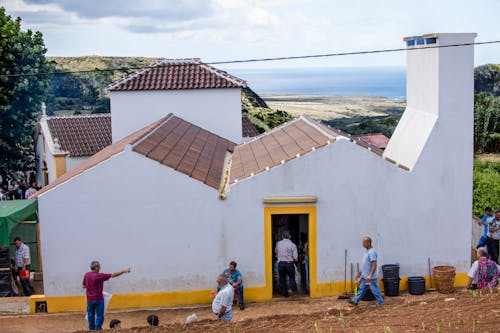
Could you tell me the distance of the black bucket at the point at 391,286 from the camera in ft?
51.6

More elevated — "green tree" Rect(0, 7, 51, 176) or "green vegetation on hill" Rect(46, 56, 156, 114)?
"green vegetation on hill" Rect(46, 56, 156, 114)

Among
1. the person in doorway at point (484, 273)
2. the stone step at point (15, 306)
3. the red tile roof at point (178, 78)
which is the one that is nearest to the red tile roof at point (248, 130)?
the red tile roof at point (178, 78)

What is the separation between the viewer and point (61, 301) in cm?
1545

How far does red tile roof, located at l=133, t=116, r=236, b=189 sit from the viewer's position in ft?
52.5

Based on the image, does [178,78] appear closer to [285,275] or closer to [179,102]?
[179,102]

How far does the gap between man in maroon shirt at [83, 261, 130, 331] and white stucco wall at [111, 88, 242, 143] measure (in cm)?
1227

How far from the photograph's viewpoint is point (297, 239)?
1778 centimetres

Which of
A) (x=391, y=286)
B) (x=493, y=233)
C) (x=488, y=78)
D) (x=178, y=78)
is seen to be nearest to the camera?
(x=391, y=286)

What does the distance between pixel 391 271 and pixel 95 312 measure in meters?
7.00

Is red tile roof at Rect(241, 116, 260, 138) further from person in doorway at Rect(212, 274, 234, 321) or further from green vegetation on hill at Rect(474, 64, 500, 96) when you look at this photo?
green vegetation on hill at Rect(474, 64, 500, 96)

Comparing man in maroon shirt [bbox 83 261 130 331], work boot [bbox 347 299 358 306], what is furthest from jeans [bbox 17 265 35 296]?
work boot [bbox 347 299 358 306]

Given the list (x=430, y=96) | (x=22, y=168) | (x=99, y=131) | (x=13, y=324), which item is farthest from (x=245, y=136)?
(x=13, y=324)

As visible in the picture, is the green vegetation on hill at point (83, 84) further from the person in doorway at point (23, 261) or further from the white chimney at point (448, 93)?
the white chimney at point (448, 93)

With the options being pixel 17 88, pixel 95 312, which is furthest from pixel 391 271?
pixel 17 88
